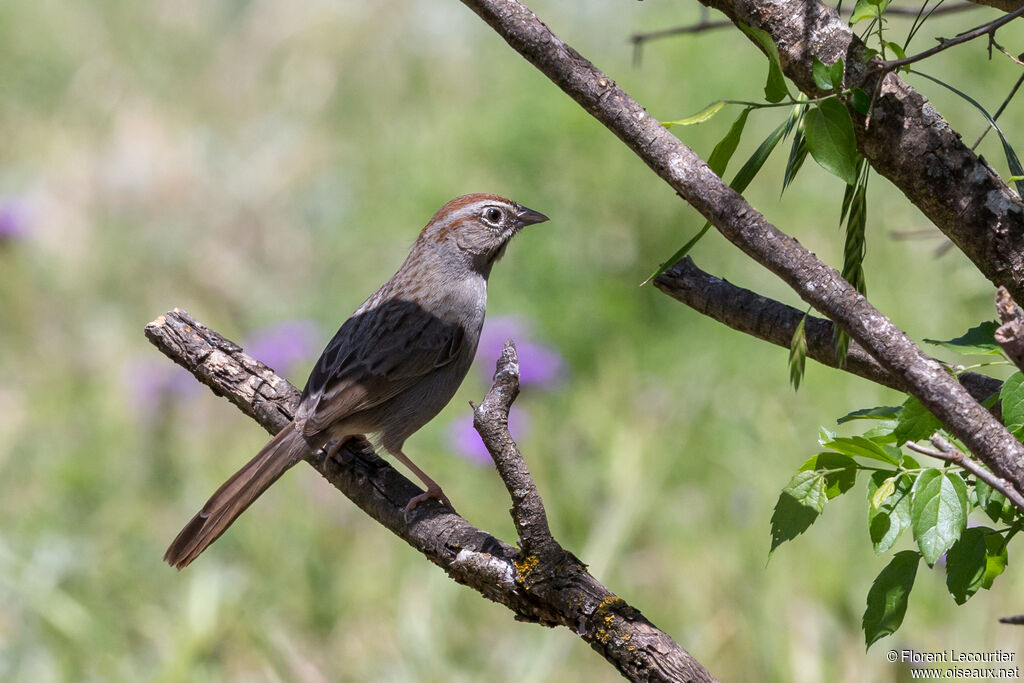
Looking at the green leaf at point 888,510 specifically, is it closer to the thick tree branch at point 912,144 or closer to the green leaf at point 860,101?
the thick tree branch at point 912,144

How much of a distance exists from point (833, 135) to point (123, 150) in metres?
8.94

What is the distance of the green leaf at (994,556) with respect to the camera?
174 cm

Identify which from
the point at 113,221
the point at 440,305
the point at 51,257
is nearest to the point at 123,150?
the point at 113,221

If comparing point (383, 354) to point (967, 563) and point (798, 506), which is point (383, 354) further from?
point (967, 563)

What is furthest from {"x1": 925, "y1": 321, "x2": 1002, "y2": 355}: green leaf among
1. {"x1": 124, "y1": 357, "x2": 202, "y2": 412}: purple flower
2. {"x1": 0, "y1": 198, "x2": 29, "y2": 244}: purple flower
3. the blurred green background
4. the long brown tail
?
{"x1": 0, "y1": 198, "x2": 29, "y2": 244}: purple flower

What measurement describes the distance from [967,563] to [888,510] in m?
0.14

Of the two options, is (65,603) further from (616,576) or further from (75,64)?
(75,64)

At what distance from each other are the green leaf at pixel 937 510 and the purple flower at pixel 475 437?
→ 386cm

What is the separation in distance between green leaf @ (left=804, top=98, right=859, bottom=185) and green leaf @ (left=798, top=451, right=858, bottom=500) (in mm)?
441

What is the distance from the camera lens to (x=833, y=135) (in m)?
1.59

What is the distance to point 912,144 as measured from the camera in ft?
5.92

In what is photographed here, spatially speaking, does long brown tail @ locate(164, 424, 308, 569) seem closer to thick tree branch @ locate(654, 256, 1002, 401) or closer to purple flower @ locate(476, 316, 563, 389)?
thick tree branch @ locate(654, 256, 1002, 401)

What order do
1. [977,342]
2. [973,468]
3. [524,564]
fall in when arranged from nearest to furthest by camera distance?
1. [973,468]
2. [977,342]
3. [524,564]

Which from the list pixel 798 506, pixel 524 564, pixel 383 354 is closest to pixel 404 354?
pixel 383 354
